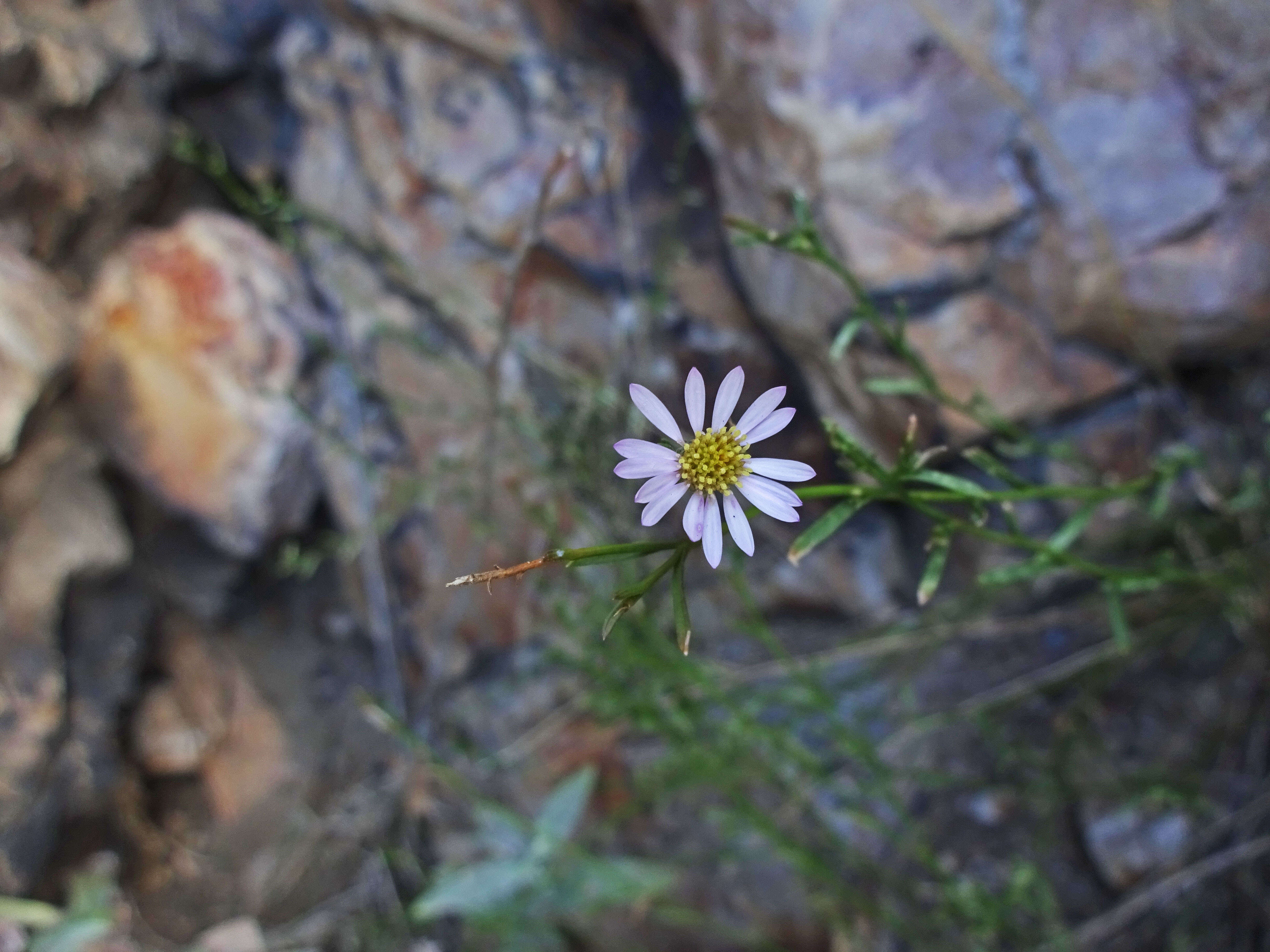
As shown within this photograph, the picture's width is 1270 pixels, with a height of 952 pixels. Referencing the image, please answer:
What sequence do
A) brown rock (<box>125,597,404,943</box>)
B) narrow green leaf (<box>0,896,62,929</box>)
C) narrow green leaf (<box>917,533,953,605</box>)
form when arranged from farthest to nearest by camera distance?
brown rock (<box>125,597,404,943</box>) → narrow green leaf (<box>0,896,62,929</box>) → narrow green leaf (<box>917,533,953,605</box>)

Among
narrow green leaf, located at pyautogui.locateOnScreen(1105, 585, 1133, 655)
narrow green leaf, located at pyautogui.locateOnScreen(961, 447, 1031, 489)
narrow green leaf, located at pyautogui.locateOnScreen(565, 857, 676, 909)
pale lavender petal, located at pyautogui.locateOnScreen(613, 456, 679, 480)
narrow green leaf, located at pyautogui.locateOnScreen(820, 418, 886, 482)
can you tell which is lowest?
narrow green leaf, located at pyautogui.locateOnScreen(565, 857, 676, 909)

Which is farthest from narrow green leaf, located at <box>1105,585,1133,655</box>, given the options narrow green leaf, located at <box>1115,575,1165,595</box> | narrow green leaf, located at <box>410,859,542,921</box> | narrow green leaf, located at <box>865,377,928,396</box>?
narrow green leaf, located at <box>410,859,542,921</box>

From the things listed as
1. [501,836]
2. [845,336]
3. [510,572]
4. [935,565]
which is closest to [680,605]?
[510,572]

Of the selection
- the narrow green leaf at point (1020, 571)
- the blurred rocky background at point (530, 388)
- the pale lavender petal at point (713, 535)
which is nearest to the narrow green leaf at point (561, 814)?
the blurred rocky background at point (530, 388)

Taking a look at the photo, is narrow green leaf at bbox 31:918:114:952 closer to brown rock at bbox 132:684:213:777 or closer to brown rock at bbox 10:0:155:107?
brown rock at bbox 132:684:213:777

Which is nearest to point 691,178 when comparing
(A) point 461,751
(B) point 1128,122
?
(B) point 1128,122

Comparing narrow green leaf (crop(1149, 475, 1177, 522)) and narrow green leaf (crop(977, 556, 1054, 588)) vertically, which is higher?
narrow green leaf (crop(1149, 475, 1177, 522))

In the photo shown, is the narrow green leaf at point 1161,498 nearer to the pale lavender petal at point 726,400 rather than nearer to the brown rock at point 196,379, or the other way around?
the pale lavender petal at point 726,400
